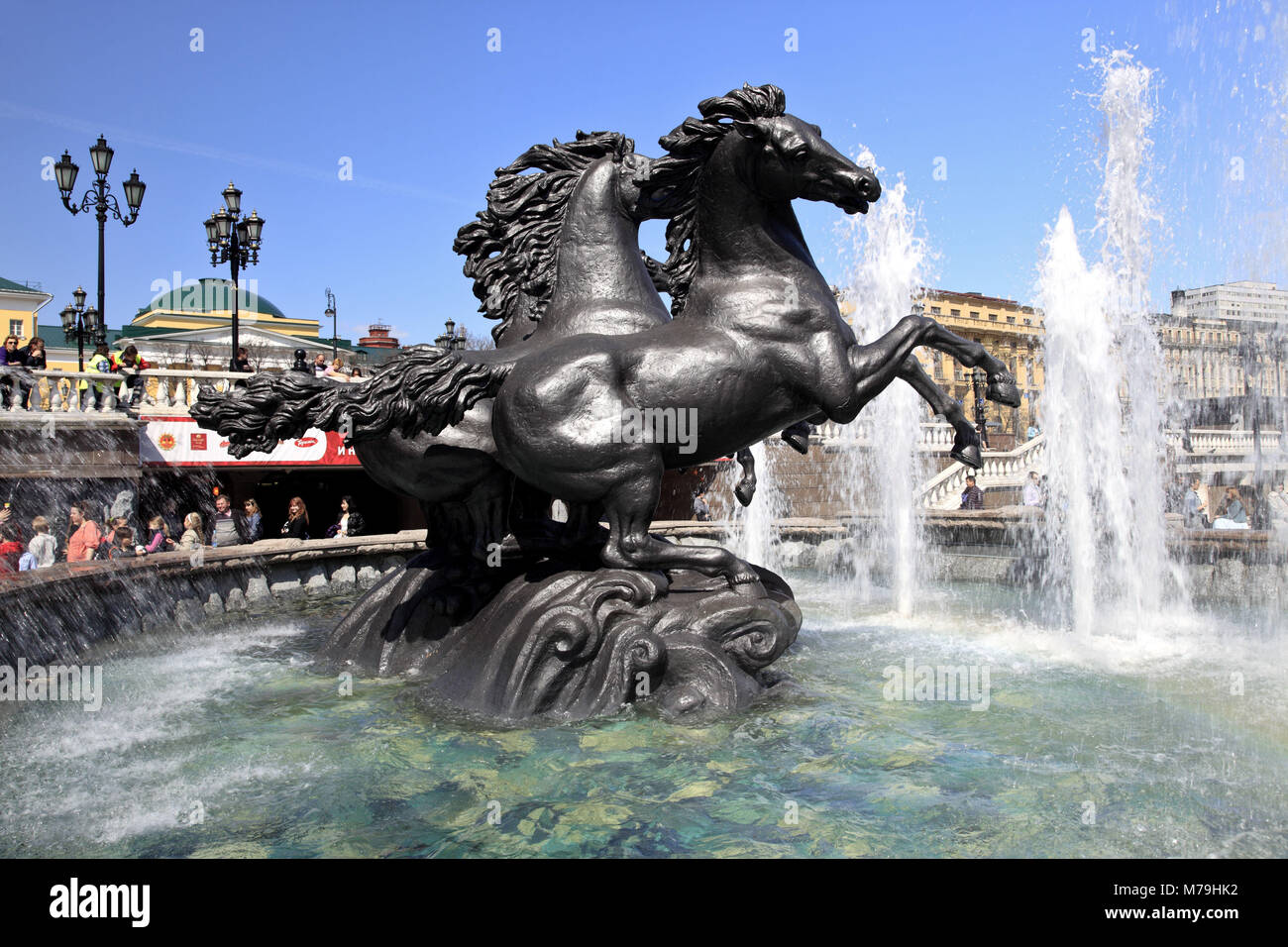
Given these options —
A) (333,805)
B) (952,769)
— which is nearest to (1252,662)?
(952,769)

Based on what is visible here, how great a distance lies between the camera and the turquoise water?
3.32 m

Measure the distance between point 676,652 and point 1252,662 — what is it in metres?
3.66

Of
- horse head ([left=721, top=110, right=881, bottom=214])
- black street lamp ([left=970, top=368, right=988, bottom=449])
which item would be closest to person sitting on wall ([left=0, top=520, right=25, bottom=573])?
horse head ([left=721, top=110, right=881, bottom=214])

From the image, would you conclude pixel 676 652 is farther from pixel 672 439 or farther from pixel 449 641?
pixel 449 641

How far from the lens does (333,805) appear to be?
145 inches

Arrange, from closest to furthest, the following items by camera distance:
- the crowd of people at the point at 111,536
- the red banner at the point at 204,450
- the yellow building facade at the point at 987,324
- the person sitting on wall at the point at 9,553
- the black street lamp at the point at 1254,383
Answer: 1. the person sitting on wall at the point at 9,553
2. the crowd of people at the point at 111,536
3. the red banner at the point at 204,450
4. the black street lamp at the point at 1254,383
5. the yellow building facade at the point at 987,324

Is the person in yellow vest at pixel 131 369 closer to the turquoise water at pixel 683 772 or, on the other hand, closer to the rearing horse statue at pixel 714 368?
the turquoise water at pixel 683 772

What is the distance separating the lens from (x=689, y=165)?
557 cm

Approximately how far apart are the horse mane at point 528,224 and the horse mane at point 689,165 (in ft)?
2.20

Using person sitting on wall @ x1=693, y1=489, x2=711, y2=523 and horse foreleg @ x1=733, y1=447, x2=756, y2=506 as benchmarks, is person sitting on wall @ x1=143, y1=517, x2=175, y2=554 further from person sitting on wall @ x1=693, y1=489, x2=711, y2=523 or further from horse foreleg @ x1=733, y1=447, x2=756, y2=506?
person sitting on wall @ x1=693, y1=489, x2=711, y2=523

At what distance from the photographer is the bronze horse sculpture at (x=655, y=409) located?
4.97 meters

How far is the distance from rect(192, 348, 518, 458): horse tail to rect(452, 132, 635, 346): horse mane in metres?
1.06

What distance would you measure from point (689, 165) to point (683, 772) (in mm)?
3386

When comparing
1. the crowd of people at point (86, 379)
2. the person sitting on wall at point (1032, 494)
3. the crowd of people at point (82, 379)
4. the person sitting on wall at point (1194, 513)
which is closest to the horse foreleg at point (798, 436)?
the person sitting on wall at point (1194, 513)
